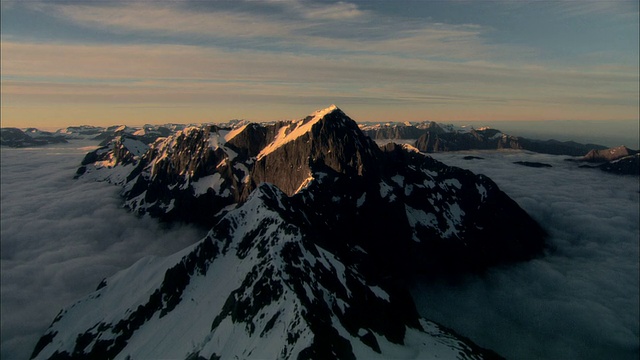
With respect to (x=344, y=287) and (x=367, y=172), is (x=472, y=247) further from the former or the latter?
(x=344, y=287)

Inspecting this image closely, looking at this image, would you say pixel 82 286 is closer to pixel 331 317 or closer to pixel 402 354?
pixel 331 317

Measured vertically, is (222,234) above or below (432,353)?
above

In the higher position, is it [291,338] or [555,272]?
[291,338]

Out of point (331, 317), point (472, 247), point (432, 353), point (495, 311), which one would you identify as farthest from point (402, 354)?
point (472, 247)

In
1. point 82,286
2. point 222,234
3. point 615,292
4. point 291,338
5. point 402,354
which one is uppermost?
point 222,234

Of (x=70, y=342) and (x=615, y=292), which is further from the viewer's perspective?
(x=615, y=292)

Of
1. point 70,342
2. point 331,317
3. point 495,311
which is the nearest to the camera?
point 331,317

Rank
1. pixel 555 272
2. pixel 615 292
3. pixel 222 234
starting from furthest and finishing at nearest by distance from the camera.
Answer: pixel 555 272 → pixel 615 292 → pixel 222 234

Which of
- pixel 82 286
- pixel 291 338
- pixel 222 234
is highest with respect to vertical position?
pixel 222 234

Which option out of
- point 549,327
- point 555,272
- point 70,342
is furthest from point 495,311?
point 70,342
